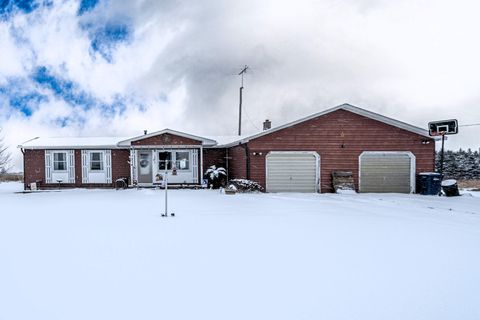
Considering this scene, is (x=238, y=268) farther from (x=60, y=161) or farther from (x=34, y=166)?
(x=34, y=166)

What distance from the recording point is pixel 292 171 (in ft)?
54.5

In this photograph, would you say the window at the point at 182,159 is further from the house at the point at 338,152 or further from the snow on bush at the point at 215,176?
the house at the point at 338,152

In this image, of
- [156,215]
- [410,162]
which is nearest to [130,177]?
[156,215]

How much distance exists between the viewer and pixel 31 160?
20172 millimetres

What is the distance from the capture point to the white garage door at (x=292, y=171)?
1652cm

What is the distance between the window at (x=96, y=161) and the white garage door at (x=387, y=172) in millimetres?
14459

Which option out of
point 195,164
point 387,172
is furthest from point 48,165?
point 387,172

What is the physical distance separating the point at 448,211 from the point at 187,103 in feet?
69.0

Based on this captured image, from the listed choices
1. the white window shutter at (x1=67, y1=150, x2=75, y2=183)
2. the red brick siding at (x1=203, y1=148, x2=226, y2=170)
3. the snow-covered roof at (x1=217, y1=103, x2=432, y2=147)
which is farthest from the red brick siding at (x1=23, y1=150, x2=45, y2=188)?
the snow-covered roof at (x1=217, y1=103, x2=432, y2=147)

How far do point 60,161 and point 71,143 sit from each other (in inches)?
48.0

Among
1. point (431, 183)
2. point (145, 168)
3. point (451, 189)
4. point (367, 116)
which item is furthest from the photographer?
point (145, 168)

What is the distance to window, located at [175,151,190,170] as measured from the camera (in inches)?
779

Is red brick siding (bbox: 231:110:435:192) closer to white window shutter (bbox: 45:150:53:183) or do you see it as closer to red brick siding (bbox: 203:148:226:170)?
red brick siding (bbox: 203:148:226:170)

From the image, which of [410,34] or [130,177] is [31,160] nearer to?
[130,177]
